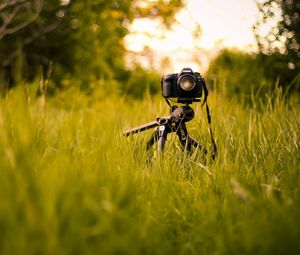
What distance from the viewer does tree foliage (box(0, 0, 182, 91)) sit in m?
6.94

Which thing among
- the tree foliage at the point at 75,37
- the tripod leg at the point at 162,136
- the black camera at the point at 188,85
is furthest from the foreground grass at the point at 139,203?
the tree foliage at the point at 75,37

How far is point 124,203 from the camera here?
4.66 feet

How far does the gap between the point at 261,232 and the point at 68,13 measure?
7.22 meters

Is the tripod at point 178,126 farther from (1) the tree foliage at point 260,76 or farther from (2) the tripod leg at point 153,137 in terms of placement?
(1) the tree foliage at point 260,76

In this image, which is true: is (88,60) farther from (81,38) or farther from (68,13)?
(68,13)

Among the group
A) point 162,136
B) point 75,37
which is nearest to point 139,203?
point 162,136

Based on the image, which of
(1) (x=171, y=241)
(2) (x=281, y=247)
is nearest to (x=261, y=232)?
(2) (x=281, y=247)

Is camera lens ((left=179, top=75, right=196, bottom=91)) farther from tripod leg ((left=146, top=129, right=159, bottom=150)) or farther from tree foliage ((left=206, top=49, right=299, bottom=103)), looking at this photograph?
tree foliage ((left=206, top=49, right=299, bottom=103))

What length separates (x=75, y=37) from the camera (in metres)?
7.86

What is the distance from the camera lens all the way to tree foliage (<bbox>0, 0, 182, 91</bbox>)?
436 cm

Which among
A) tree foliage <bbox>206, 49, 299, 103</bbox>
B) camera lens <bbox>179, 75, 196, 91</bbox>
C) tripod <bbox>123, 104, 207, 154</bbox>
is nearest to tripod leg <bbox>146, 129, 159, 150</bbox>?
tripod <bbox>123, 104, 207, 154</bbox>

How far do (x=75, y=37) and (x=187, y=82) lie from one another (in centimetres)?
611

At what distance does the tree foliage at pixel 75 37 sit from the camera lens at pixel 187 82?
4362 millimetres

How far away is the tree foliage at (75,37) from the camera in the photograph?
273 inches
